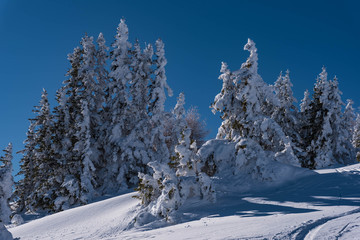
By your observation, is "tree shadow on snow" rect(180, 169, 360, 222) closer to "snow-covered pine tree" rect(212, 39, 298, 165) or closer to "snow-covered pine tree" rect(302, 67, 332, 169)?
"snow-covered pine tree" rect(212, 39, 298, 165)

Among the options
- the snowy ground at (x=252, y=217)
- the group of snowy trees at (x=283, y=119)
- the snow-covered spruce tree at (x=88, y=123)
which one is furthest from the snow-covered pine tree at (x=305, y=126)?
→ the snow-covered spruce tree at (x=88, y=123)

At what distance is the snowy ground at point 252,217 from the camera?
7.27 m

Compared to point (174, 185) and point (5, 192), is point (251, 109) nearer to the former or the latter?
point (174, 185)

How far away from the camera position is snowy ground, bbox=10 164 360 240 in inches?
286

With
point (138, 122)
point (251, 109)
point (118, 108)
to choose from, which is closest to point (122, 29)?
point (118, 108)

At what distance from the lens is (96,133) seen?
82.9ft

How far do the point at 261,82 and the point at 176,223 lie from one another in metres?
9.00

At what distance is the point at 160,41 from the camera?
24109 mm

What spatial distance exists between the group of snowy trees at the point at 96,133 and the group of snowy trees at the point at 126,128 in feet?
0.26

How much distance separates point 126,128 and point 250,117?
486 inches

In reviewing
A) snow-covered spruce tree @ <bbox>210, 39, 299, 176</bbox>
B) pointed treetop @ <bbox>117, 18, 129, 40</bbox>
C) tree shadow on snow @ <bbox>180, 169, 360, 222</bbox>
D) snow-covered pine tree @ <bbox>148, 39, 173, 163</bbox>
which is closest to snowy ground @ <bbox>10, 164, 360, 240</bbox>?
tree shadow on snow @ <bbox>180, 169, 360, 222</bbox>

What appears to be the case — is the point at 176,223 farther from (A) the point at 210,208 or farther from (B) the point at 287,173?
(B) the point at 287,173

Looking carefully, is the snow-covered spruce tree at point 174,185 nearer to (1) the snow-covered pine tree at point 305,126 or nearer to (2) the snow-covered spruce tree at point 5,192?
(2) the snow-covered spruce tree at point 5,192

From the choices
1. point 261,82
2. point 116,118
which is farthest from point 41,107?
point 261,82
